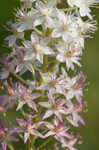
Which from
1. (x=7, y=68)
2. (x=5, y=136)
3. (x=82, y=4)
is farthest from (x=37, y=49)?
(x=5, y=136)

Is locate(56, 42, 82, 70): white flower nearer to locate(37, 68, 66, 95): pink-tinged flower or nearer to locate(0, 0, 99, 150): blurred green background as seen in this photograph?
locate(37, 68, 66, 95): pink-tinged flower

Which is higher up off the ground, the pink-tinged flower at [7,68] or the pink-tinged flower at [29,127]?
the pink-tinged flower at [7,68]

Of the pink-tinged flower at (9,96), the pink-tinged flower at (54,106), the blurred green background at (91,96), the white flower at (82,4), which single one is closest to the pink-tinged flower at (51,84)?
the pink-tinged flower at (54,106)

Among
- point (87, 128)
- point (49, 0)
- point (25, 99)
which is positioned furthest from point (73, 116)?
point (87, 128)

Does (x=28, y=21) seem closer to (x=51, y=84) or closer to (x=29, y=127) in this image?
(x=51, y=84)

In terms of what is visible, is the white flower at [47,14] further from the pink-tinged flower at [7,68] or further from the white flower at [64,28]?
the pink-tinged flower at [7,68]

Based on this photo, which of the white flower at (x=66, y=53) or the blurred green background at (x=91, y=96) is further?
the blurred green background at (x=91, y=96)
